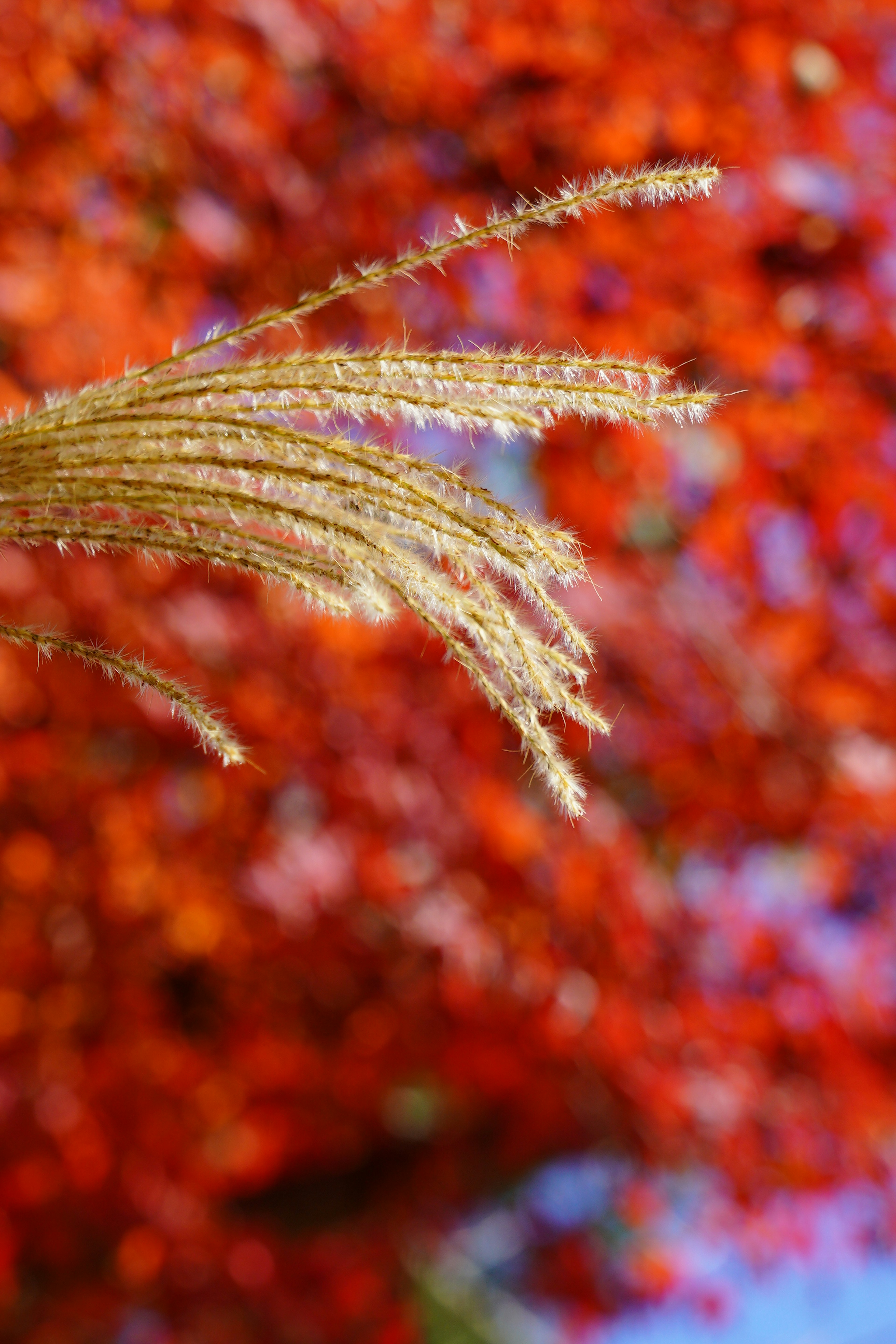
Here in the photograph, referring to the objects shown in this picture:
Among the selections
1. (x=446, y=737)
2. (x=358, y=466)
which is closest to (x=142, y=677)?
(x=358, y=466)

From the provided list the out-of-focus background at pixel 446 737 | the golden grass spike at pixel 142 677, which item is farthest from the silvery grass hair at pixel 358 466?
the out-of-focus background at pixel 446 737

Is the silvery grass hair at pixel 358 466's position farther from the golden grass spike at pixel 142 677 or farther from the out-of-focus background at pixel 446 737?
the out-of-focus background at pixel 446 737

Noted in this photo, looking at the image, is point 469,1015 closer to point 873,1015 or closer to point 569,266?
point 873,1015

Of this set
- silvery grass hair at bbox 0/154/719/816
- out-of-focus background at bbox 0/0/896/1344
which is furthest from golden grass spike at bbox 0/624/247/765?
out-of-focus background at bbox 0/0/896/1344

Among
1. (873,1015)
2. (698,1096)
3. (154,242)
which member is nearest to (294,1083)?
(698,1096)

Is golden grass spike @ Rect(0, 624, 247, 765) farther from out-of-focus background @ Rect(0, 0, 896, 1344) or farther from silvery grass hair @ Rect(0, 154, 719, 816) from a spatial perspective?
out-of-focus background @ Rect(0, 0, 896, 1344)

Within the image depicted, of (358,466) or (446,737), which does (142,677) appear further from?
(446,737)
